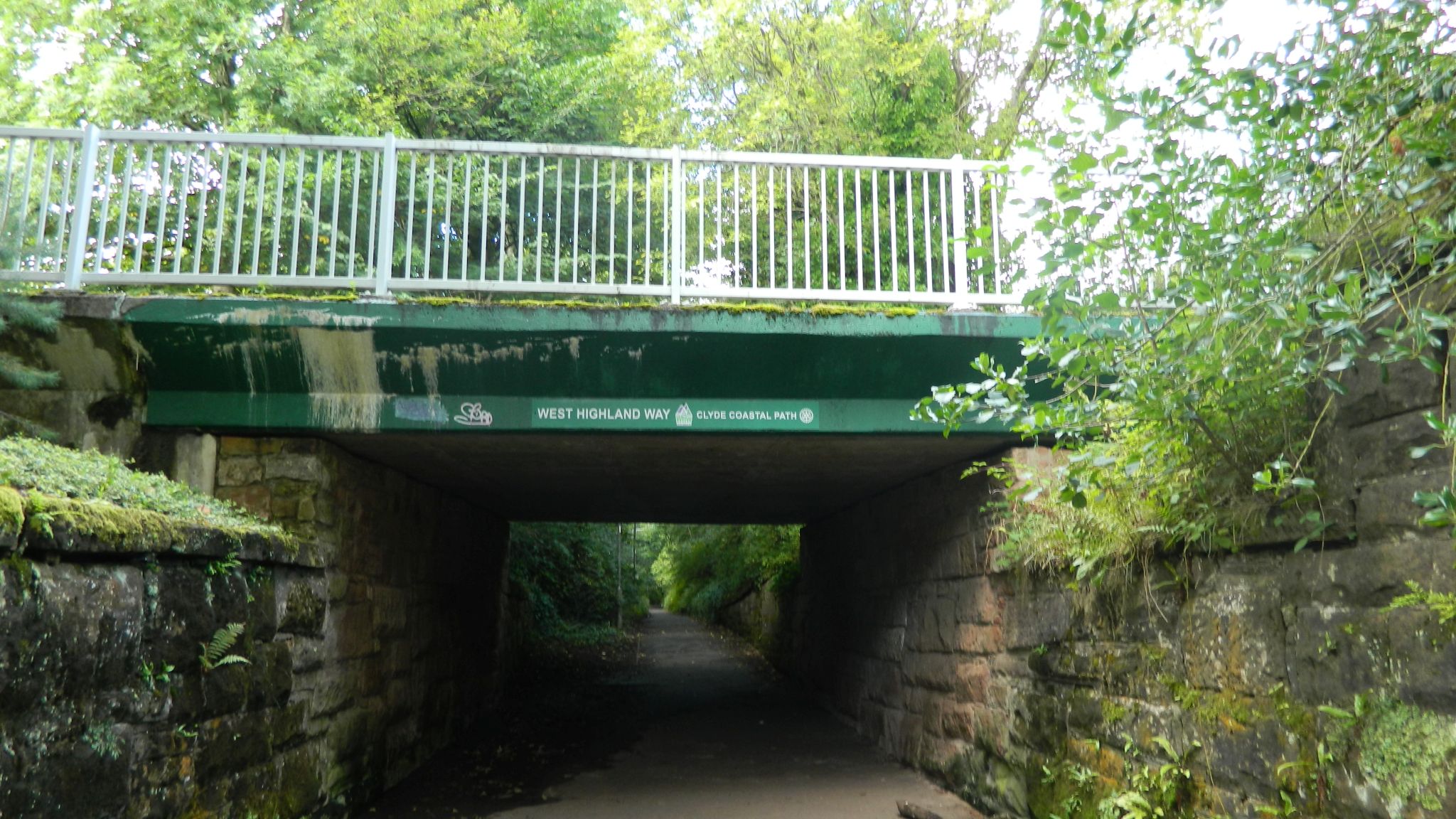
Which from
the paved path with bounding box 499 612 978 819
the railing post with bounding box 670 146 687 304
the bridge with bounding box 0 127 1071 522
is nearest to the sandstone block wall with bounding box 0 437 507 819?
the bridge with bounding box 0 127 1071 522

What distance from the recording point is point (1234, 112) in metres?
3.51

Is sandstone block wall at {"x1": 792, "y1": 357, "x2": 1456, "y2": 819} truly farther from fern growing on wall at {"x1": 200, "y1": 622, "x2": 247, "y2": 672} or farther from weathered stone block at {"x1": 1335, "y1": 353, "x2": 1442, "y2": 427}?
fern growing on wall at {"x1": 200, "y1": 622, "x2": 247, "y2": 672}

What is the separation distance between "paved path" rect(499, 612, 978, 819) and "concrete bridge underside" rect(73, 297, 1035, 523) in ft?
7.99

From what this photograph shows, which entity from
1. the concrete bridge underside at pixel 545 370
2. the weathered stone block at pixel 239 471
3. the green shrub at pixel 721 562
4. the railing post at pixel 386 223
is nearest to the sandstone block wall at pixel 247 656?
the weathered stone block at pixel 239 471

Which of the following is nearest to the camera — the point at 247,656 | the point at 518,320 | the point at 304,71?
the point at 247,656

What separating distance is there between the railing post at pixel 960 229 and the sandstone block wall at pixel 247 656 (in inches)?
158

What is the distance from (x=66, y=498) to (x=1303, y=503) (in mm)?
4366

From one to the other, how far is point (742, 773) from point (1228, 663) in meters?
4.85

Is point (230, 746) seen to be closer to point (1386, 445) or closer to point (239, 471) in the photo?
point (239, 471)

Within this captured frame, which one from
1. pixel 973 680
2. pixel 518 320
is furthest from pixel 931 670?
pixel 518 320

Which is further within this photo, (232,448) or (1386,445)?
(232,448)

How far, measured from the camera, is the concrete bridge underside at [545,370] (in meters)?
5.79

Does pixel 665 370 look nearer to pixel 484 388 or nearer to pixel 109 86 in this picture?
pixel 484 388

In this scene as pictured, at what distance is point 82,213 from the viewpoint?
5871mm
